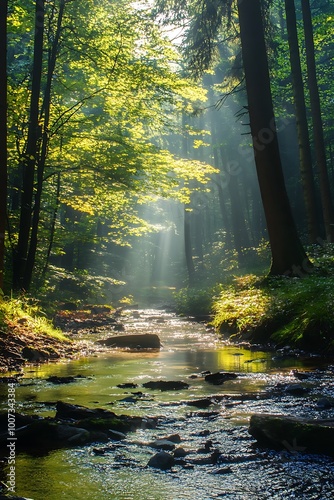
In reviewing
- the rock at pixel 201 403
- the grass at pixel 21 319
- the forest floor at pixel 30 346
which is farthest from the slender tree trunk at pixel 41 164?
the rock at pixel 201 403

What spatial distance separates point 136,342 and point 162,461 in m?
7.64

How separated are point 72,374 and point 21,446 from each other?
3.47m

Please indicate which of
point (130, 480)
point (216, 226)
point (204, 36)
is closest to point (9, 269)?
point (204, 36)

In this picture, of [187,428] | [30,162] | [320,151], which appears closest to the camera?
[187,428]

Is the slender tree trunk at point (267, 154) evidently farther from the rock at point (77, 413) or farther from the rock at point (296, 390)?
the rock at point (77, 413)

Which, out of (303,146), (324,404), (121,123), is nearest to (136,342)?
(324,404)

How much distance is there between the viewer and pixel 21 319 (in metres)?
9.65

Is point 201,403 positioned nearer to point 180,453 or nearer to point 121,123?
point 180,453

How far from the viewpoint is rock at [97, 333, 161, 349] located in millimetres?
10867

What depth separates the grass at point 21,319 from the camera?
8953 mm

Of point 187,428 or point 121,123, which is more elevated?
point 121,123

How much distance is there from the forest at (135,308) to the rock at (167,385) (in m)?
0.04

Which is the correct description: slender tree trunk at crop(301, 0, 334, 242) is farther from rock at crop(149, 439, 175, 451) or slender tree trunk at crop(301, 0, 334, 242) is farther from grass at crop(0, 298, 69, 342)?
rock at crop(149, 439, 175, 451)

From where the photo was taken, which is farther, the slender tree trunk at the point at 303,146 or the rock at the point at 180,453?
the slender tree trunk at the point at 303,146
